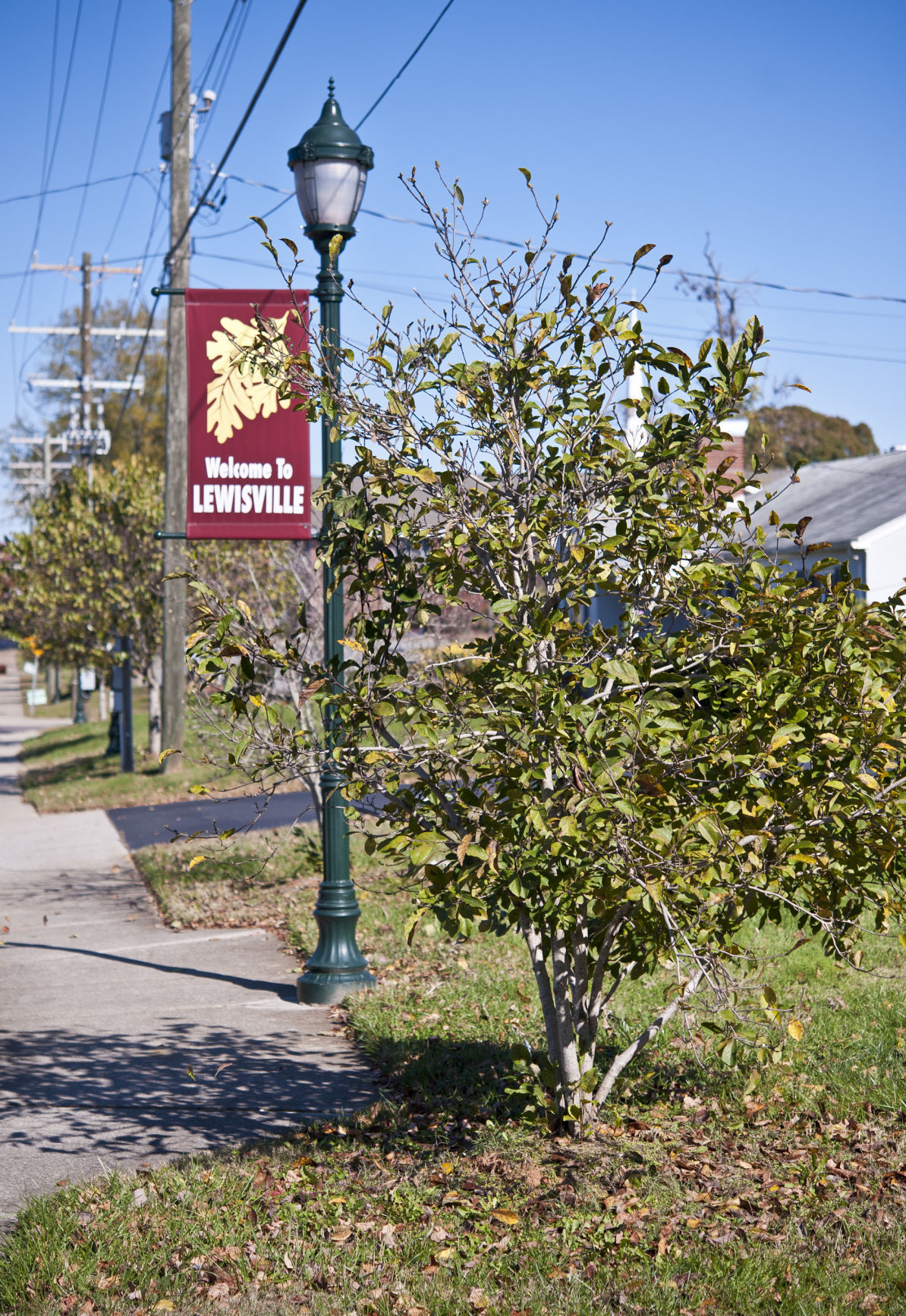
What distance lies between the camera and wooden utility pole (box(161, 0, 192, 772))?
61.3ft

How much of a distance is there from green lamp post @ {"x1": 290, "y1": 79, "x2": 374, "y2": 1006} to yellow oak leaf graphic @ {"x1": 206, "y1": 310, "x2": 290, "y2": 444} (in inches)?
33.8

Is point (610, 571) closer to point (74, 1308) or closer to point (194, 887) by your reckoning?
point (74, 1308)

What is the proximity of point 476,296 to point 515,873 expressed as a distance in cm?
202

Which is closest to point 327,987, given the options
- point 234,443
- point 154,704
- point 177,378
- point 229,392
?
point 234,443

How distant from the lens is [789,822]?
4020mm

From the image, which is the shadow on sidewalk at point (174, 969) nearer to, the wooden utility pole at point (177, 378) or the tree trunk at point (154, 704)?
the wooden utility pole at point (177, 378)

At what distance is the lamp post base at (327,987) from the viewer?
24.3ft

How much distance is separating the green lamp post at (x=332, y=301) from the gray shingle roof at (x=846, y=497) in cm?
1212

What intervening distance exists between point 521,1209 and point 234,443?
540 centimetres

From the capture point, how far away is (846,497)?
2212cm

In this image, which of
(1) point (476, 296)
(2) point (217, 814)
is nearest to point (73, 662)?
(2) point (217, 814)

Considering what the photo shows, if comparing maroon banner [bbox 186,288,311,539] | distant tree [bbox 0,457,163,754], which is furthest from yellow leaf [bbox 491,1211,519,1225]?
distant tree [bbox 0,457,163,754]

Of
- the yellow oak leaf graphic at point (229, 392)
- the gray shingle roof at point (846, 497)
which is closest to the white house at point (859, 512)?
the gray shingle roof at point (846, 497)

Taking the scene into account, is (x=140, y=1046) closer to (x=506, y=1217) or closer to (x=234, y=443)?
(x=506, y=1217)
